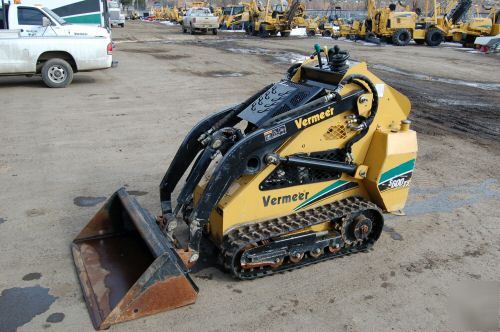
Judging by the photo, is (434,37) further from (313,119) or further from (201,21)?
(313,119)

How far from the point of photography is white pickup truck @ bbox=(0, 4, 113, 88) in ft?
38.2

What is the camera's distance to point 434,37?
27.1m

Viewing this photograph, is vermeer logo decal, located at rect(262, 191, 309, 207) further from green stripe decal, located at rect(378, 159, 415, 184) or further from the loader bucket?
the loader bucket

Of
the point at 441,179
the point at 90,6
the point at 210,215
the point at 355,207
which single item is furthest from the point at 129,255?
the point at 90,6

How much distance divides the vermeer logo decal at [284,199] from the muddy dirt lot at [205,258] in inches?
24.0

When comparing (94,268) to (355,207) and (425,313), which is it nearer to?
(355,207)

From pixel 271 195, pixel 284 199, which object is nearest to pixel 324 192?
pixel 284 199

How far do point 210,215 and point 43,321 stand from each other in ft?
4.73

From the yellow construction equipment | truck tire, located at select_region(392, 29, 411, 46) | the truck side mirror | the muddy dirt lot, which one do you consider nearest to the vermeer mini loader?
the muddy dirt lot

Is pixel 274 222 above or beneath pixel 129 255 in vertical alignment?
above

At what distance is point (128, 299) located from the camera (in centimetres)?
339

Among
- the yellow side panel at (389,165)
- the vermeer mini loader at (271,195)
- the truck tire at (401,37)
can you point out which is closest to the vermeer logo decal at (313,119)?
the vermeer mini loader at (271,195)

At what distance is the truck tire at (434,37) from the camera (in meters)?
26.9

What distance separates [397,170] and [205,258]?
6.28ft
